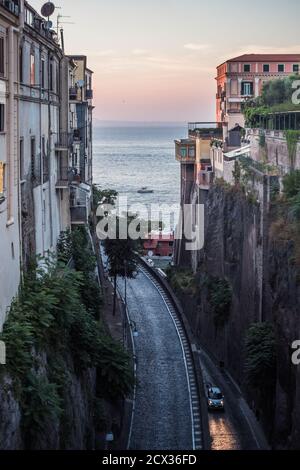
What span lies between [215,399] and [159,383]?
348cm

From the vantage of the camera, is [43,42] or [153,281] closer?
[43,42]

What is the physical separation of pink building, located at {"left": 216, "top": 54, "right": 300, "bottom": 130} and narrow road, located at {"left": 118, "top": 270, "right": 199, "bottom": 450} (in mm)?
33090

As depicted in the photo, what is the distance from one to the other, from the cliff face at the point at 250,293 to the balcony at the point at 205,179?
8.33 feet

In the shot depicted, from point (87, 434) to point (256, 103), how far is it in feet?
146

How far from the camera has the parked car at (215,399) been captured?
37.7 meters

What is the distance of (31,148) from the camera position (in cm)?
2839

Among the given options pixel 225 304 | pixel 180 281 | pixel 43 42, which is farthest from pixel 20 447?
pixel 180 281

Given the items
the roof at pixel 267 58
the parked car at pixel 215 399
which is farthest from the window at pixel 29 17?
the roof at pixel 267 58

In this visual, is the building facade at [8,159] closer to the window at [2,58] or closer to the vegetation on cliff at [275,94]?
the window at [2,58]

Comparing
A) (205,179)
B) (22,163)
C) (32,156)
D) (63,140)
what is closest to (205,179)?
(205,179)

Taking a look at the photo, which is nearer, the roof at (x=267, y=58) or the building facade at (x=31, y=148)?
the building facade at (x=31, y=148)

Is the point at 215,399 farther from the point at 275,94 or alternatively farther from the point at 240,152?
the point at 275,94

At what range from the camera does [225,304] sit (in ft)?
151

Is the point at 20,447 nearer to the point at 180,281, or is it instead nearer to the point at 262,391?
the point at 262,391
